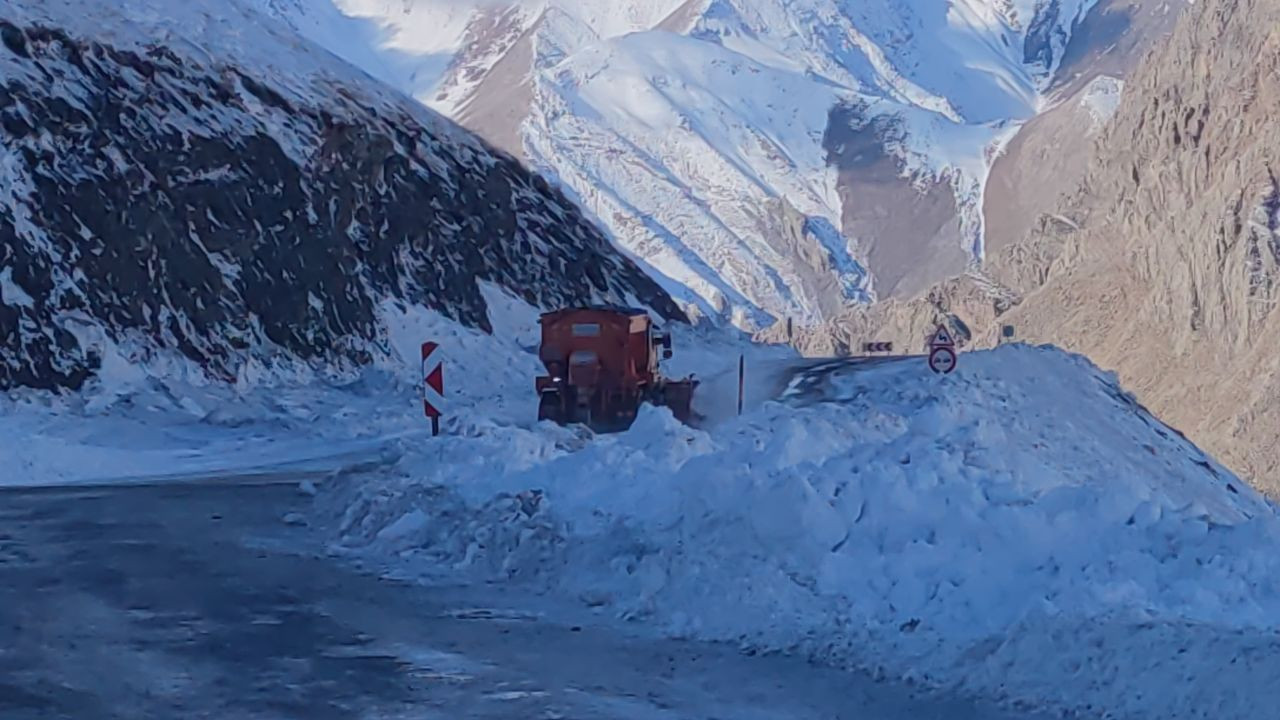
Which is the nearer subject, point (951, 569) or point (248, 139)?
point (951, 569)

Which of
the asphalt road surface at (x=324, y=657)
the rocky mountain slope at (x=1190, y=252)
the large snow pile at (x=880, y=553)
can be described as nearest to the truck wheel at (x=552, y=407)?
the large snow pile at (x=880, y=553)

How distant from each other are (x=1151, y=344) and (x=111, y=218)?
109994 millimetres

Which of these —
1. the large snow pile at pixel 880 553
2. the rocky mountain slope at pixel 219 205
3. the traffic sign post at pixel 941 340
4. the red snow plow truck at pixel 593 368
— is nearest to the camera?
the large snow pile at pixel 880 553

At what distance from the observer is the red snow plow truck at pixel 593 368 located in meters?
26.4

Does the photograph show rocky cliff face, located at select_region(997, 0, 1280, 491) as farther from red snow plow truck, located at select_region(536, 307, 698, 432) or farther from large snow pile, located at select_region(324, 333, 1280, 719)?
large snow pile, located at select_region(324, 333, 1280, 719)

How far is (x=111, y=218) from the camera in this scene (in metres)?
31.8

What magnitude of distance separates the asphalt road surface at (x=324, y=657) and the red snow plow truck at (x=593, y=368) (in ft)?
44.9

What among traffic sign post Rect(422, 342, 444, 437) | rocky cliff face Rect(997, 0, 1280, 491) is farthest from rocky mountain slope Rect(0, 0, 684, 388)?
rocky cliff face Rect(997, 0, 1280, 491)

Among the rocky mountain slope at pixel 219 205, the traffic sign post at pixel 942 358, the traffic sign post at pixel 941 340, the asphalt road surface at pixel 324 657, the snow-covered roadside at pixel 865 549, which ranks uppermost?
the rocky mountain slope at pixel 219 205

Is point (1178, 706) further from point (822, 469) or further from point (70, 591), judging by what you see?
point (70, 591)

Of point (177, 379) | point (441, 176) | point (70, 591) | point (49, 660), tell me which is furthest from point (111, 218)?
point (49, 660)

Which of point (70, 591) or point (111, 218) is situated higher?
point (111, 218)

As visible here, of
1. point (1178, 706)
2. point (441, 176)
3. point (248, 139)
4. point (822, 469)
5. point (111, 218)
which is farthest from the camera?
point (441, 176)

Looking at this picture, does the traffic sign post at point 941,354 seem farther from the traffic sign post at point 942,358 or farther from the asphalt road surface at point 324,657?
the asphalt road surface at point 324,657
